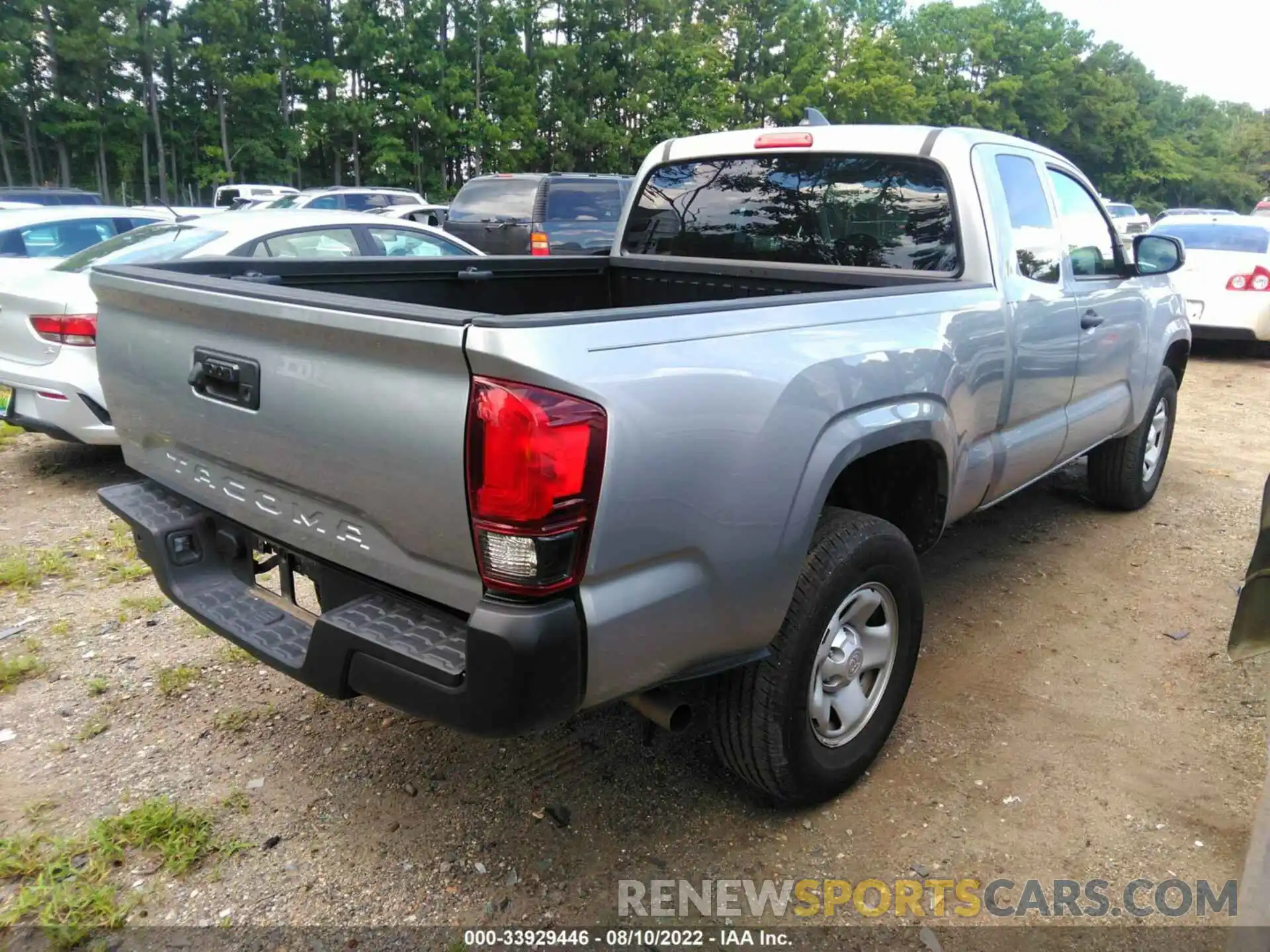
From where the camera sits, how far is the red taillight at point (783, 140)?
12.5 ft

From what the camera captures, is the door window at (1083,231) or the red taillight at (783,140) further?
the door window at (1083,231)

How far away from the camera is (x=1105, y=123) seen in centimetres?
6900

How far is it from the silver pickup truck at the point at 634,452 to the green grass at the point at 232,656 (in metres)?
0.94

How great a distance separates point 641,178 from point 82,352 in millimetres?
3324

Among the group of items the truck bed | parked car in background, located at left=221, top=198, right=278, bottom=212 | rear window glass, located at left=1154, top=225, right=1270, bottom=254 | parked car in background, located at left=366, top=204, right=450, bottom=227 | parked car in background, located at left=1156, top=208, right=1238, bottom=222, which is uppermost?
parked car in background, located at left=1156, top=208, right=1238, bottom=222

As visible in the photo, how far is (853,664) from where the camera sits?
9.04 ft

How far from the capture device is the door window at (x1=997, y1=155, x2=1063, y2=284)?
365cm

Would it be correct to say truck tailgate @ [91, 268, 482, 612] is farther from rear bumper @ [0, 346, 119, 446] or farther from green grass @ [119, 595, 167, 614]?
rear bumper @ [0, 346, 119, 446]

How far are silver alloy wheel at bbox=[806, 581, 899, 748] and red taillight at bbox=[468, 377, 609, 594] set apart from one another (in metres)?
0.97

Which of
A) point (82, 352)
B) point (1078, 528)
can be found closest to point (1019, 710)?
point (1078, 528)

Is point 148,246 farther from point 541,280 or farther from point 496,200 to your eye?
point 496,200

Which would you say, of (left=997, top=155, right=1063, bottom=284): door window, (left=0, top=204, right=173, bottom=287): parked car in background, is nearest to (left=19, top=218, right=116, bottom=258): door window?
(left=0, top=204, right=173, bottom=287): parked car in background

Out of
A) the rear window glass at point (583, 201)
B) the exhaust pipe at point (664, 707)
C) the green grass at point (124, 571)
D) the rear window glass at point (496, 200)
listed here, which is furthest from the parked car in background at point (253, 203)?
the exhaust pipe at point (664, 707)

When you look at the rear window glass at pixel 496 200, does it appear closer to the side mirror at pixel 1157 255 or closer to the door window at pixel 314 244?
the door window at pixel 314 244
